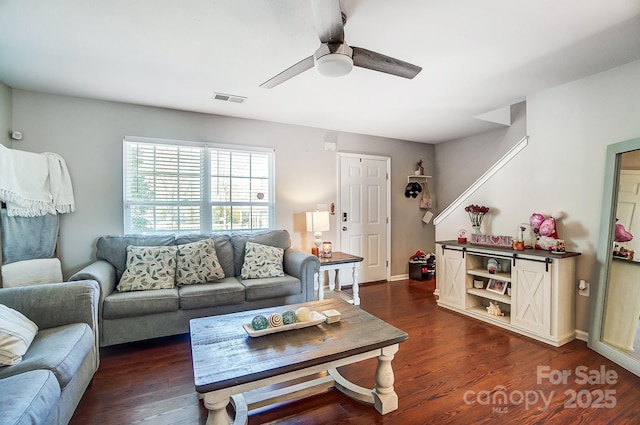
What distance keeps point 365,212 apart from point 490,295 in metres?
2.11

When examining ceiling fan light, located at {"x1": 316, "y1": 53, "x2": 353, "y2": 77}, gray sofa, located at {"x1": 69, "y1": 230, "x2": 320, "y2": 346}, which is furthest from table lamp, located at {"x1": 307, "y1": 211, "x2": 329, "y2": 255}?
ceiling fan light, located at {"x1": 316, "y1": 53, "x2": 353, "y2": 77}

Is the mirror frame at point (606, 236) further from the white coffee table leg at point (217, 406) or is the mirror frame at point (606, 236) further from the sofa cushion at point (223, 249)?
the sofa cushion at point (223, 249)

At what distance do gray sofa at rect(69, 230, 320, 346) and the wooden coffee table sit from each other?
2.72 feet

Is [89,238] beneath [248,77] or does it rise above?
beneath

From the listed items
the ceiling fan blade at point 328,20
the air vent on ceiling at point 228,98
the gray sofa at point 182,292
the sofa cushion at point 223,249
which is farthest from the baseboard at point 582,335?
the air vent on ceiling at point 228,98

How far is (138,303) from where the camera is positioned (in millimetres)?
2570

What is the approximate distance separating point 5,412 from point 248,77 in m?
2.61

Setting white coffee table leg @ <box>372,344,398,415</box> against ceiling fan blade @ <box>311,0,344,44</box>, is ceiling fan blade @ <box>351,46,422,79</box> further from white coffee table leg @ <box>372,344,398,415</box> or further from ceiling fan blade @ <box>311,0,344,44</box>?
white coffee table leg @ <box>372,344,398,415</box>

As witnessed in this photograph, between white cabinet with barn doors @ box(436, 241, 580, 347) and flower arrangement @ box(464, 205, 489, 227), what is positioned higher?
flower arrangement @ box(464, 205, 489, 227)

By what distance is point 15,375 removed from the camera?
1.37 metres

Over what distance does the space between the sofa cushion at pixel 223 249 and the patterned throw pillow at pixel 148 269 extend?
254mm

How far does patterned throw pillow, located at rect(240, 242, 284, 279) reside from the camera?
3223 mm

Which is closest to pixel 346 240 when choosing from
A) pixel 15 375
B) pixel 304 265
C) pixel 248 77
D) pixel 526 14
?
pixel 304 265

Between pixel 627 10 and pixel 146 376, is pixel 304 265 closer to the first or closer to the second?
pixel 146 376
